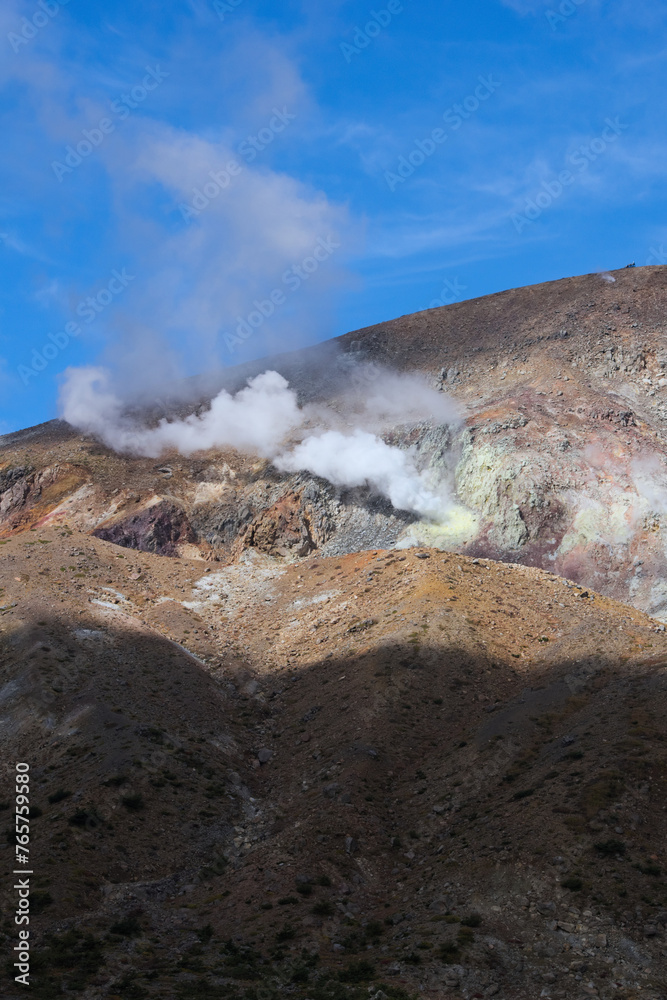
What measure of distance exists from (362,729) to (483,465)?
29.4 meters

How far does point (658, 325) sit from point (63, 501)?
54483mm

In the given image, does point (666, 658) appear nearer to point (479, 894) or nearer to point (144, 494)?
point (479, 894)

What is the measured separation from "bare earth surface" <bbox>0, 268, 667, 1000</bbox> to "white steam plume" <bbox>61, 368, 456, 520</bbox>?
6.50 ft

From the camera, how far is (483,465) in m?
55.0

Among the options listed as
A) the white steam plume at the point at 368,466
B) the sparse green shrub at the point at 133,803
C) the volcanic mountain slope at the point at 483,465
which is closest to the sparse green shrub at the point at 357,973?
the sparse green shrub at the point at 133,803

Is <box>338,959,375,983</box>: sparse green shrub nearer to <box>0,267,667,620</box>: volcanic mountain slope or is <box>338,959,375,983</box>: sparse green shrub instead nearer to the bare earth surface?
the bare earth surface

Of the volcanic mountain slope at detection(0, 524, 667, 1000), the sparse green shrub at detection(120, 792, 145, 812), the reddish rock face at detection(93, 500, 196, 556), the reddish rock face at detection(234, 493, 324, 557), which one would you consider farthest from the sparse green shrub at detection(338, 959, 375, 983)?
the reddish rock face at detection(93, 500, 196, 556)

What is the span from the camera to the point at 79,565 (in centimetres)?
4562

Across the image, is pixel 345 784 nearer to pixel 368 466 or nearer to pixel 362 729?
pixel 362 729

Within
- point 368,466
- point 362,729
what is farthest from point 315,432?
point 362,729

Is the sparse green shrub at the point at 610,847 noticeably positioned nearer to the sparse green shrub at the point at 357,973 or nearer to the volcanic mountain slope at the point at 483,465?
the sparse green shrub at the point at 357,973

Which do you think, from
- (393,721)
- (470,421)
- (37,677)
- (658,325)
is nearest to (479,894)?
(393,721)

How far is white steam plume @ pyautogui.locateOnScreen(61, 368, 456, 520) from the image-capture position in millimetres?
57812

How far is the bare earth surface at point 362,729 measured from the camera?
18109 mm
